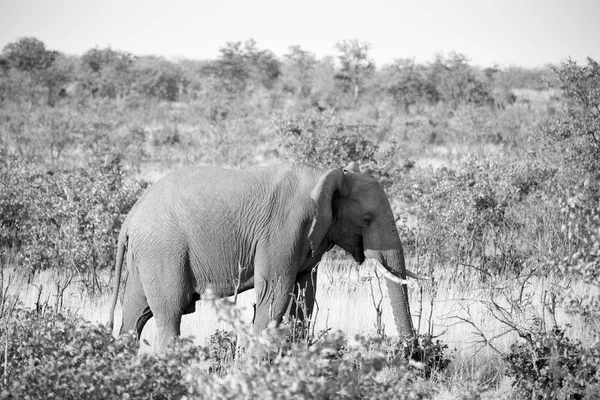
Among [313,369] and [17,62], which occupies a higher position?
[17,62]

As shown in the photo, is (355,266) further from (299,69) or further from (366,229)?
(299,69)

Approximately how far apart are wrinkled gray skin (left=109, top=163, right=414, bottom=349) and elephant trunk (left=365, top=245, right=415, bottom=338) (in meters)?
0.01

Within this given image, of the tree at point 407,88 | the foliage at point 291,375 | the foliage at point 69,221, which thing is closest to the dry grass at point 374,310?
the foliage at point 69,221

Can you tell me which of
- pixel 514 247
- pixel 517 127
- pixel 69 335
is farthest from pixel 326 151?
pixel 517 127

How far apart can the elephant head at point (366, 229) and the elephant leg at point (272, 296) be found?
0.50 meters

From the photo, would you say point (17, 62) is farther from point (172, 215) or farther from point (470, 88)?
point (172, 215)

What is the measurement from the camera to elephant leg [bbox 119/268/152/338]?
7902mm

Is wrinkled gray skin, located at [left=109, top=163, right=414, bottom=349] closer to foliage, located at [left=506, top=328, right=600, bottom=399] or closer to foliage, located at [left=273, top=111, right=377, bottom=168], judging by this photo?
foliage, located at [left=506, top=328, right=600, bottom=399]

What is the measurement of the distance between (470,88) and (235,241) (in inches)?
1323

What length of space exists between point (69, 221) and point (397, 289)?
6576mm

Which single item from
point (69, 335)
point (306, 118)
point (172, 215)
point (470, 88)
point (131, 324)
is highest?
point (470, 88)

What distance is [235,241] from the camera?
768cm

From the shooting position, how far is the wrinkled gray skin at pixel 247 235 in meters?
7.48

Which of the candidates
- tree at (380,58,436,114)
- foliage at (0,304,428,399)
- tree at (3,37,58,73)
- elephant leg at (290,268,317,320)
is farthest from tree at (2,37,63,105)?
foliage at (0,304,428,399)
